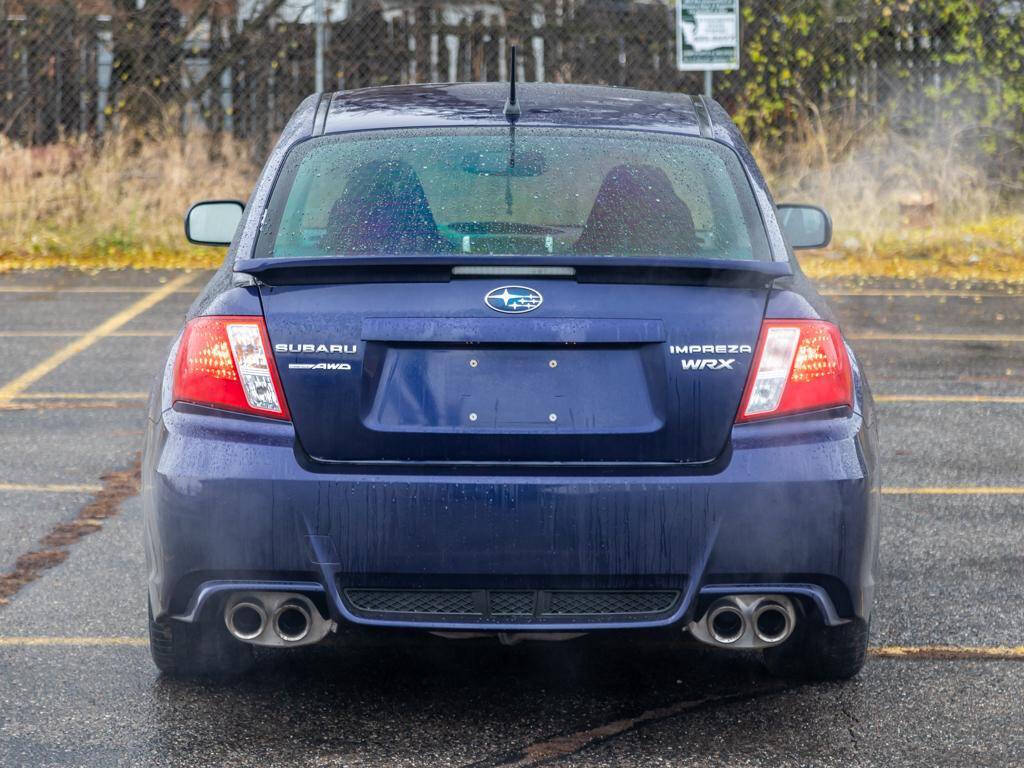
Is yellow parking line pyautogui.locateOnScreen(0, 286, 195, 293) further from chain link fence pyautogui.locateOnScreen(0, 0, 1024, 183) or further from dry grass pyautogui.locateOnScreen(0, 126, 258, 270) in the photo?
chain link fence pyautogui.locateOnScreen(0, 0, 1024, 183)

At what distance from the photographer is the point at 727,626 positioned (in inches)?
159

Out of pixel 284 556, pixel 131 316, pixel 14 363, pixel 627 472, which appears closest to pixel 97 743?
pixel 284 556

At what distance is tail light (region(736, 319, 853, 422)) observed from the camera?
3961 millimetres

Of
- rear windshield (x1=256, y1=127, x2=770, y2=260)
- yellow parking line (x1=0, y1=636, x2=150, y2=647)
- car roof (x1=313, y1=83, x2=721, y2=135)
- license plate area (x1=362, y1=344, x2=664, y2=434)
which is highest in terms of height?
car roof (x1=313, y1=83, x2=721, y2=135)

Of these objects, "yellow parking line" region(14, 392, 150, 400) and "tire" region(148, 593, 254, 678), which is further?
"yellow parking line" region(14, 392, 150, 400)

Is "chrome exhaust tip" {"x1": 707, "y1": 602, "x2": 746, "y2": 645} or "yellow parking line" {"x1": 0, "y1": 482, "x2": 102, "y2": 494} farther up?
"chrome exhaust tip" {"x1": 707, "y1": 602, "x2": 746, "y2": 645}

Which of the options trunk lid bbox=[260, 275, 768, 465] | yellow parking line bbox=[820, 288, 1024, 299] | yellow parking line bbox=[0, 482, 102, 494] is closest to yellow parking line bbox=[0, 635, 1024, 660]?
trunk lid bbox=[260, 275, 768, 465]

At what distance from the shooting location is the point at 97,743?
407 cm

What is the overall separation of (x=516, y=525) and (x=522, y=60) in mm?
14573

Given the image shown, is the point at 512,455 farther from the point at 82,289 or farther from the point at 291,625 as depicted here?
the point at 82,289

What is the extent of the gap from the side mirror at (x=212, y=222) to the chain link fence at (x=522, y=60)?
39.7 feet

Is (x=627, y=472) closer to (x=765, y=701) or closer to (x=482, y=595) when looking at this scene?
(x=482, y=595)

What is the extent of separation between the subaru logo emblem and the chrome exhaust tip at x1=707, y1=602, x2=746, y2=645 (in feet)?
2.76

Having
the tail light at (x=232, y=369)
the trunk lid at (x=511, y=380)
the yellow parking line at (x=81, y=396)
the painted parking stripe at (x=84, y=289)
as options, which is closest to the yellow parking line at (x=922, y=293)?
the painted parking stripe at (x=84, y=289)
